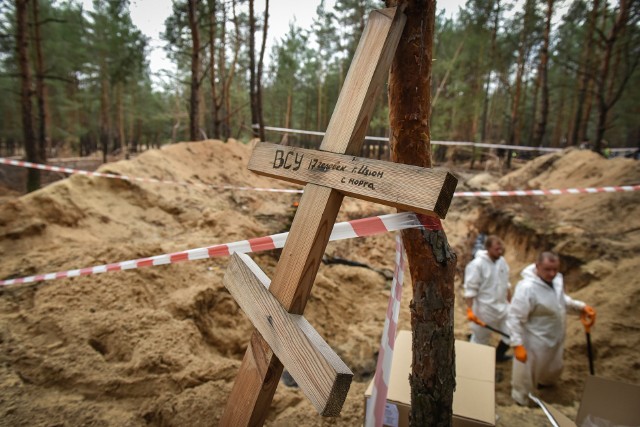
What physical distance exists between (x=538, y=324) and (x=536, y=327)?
0.12 feet

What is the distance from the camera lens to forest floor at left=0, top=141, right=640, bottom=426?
7.55 ft

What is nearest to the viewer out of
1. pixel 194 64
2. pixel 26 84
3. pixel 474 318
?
pixel 474 318

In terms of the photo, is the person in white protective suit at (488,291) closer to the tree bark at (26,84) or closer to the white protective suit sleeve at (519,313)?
the white protective suit sleeve at (519,313)

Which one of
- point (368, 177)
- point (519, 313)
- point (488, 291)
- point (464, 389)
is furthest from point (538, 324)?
point (368, 177)

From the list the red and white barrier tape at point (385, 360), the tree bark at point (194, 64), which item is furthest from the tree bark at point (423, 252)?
the tree bark at point (194, 64)

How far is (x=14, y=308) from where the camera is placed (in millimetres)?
2773

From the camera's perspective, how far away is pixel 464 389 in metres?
2.31

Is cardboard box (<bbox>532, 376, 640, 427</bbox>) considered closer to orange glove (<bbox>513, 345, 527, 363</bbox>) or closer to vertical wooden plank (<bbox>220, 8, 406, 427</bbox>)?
orange glove (<bbox>513, 345, 527, 363</bbox>)

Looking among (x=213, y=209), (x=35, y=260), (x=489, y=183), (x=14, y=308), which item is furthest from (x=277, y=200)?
(x=489, y=183)

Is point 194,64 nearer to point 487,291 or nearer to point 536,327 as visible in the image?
point 487,291

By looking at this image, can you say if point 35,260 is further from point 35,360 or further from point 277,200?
point 277,200

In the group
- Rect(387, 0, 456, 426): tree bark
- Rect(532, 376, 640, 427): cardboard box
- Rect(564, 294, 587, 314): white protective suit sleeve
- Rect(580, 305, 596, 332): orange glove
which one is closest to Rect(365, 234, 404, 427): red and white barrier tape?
Rect(387, 0, 456, 426): tree bark

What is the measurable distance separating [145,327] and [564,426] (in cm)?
338

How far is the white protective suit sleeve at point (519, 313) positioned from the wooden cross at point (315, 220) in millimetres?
3053
